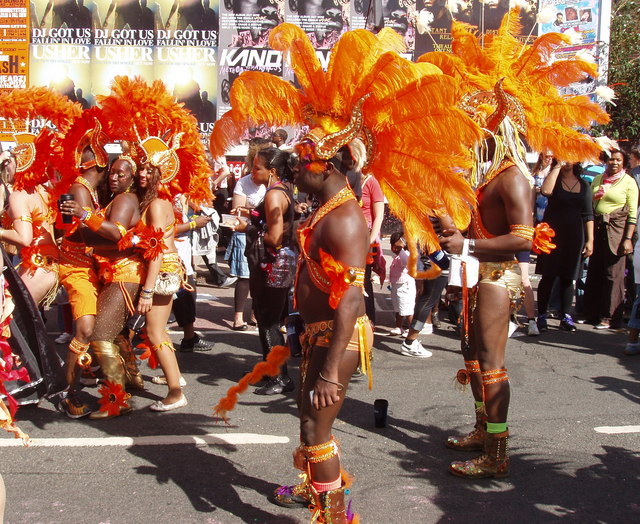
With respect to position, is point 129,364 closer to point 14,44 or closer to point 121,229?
point 121,229

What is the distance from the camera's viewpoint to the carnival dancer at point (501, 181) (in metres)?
3.96

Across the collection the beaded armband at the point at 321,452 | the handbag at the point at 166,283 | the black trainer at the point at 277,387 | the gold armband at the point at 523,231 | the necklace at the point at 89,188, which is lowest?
the black trainer at the point at 277,387

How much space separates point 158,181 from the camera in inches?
201

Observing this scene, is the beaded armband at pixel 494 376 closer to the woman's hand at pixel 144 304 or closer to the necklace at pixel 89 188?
the woman's hand at pixel 144 304

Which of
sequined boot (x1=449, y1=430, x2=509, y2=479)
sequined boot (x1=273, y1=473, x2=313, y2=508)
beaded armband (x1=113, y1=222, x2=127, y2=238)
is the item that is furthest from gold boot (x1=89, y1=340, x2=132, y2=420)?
sequined boot (x1=449, y1=430, x2=509, y2=479)

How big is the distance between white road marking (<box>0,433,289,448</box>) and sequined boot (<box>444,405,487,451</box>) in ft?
3.65

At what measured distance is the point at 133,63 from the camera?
53.1ft

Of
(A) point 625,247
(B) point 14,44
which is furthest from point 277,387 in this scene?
(B) point 14,44

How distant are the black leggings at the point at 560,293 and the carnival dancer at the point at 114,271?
15.9 feet

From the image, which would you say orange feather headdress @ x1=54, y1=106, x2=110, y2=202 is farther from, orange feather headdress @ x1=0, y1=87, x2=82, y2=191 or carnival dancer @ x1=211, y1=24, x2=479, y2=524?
carnival dancer @ x1=211, y1=24, x2=479, y2=524

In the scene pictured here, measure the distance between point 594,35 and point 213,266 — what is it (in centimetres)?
1001

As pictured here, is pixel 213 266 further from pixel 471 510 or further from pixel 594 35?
pixel 594 35

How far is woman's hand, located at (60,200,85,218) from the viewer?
4762mm

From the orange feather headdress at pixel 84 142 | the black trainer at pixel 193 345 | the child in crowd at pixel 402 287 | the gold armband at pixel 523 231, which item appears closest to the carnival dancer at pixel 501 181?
the gold armband at pixel 523 231
